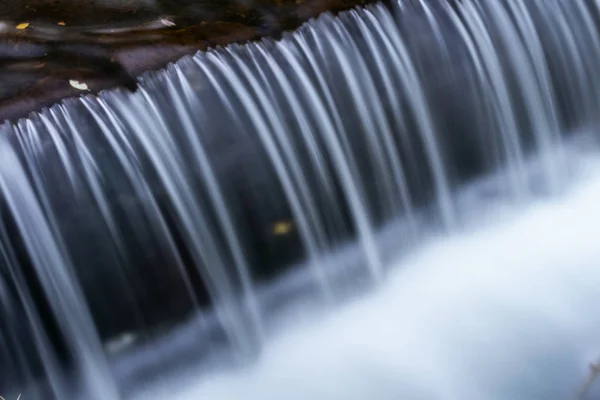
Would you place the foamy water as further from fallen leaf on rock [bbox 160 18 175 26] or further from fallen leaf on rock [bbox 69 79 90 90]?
fallen leaf on rock [bbox 160 18 175 26]

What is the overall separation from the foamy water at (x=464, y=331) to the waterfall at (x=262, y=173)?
130 mm

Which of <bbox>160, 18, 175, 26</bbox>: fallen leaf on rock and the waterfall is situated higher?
<bbox>160, 18, 175, 26</bbox>: fallen leaf on rock

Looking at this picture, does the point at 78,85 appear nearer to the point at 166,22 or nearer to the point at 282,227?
the point at 166,22

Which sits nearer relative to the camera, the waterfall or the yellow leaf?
the waterfall

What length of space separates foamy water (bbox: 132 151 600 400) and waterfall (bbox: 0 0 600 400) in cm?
13

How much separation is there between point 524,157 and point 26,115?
2.85 metres

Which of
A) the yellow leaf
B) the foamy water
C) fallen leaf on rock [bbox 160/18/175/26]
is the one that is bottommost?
the foamy water

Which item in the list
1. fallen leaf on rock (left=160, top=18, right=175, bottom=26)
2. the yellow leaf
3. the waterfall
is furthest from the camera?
fallen leaf on rock (left=160, top=18, right=175, bottom=26)

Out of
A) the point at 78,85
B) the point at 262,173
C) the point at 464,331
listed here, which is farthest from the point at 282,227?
the point at 78,85

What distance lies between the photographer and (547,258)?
3930mm

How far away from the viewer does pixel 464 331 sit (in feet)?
11.6

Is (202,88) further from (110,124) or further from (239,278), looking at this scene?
(239,278)

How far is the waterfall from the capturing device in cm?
308

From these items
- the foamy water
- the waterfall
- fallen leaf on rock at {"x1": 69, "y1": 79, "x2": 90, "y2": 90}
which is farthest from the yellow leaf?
fallen leaf on rock at {"x1": 69, "y1": 79, "x2": 90, "y2": 90}
